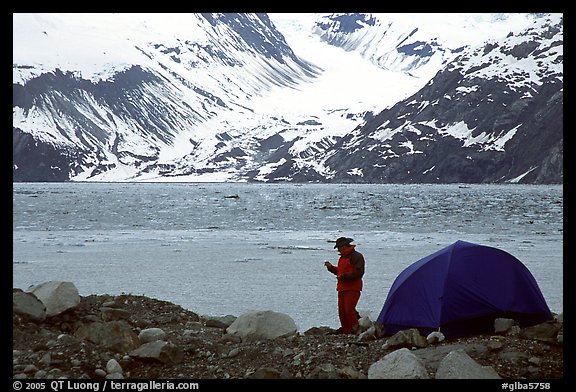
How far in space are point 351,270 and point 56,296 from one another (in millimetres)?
5334

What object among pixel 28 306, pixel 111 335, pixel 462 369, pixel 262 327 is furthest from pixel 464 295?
pixel 28 306

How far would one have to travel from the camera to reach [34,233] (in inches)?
A: 1672

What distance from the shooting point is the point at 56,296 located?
41.1 feet

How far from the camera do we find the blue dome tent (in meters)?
12.3

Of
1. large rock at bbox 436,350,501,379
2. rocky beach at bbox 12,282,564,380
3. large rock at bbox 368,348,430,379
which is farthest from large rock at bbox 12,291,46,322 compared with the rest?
large rock at bbox 436,350,501,379

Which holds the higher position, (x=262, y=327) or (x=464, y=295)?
(x=464, y=295)

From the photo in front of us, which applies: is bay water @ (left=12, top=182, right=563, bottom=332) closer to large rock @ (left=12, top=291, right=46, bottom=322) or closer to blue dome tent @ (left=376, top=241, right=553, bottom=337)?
blue dome tent @ (left=376, top=241, right=553, bottom=337)

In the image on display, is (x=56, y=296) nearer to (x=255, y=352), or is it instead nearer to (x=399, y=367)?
(x=255, y=352)

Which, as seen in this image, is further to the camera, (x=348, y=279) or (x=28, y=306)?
(x=348, y=279)

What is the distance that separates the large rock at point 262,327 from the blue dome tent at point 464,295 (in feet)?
5.90

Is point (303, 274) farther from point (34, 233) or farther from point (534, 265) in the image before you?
point (34, 233)

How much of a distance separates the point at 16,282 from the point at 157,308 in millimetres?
8057

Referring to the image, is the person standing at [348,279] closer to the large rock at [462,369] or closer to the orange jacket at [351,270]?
the orange jacket at [351,270]
